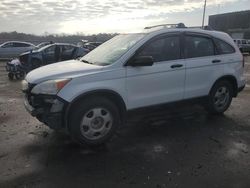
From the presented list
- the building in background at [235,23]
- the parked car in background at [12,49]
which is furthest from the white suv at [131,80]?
the building in background at [235,23]

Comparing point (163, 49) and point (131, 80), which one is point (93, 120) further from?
point (163, 49)

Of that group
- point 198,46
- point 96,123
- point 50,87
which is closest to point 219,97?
point 198,46

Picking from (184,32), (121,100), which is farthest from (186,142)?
(184,32)

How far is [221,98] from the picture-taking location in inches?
281

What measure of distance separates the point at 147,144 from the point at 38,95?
1.89m

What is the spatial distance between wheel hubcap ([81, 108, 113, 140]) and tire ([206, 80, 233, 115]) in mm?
2507

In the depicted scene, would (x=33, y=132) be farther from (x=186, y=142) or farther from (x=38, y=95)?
(x=186, y=142)

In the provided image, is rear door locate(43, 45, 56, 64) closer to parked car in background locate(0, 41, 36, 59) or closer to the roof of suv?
parked car in background locate(0, 41, 36, 59)

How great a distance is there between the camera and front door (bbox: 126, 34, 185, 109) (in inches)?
223

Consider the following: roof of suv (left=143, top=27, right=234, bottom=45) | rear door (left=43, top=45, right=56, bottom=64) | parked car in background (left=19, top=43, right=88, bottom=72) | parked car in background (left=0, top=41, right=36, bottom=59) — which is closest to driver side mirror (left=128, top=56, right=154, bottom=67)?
roof of suv (left=143, top=27, right=234, bottom=45)

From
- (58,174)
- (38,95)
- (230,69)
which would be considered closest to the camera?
(58,174)

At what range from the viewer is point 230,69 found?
702cm

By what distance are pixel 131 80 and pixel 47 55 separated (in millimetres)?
12709

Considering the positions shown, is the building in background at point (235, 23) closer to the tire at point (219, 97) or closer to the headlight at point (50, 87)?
the tire at point (219, 97)
